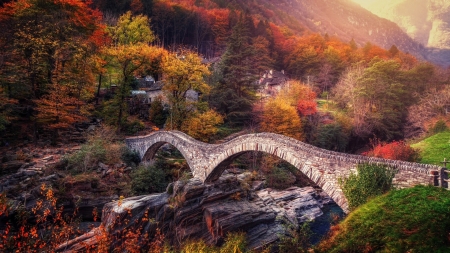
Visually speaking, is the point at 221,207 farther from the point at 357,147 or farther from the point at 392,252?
the point at 357,147

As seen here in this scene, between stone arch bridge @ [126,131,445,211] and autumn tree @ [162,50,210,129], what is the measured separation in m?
6.12

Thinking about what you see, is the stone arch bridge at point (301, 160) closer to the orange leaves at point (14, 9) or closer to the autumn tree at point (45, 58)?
the autumn tree at point (45, 58)

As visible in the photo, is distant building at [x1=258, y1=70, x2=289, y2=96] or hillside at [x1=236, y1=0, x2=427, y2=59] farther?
hillside at [x1=236, y1=0, x2=427, y2=59]

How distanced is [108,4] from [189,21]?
17.2 meters

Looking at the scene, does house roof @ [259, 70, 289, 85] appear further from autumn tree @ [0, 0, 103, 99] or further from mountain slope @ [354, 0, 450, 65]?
mountain slope @ [354, 0, 450, 65]

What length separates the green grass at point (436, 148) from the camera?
1969 cm

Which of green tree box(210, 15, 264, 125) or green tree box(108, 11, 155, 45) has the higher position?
green tree box(108, 11, 155, 45)

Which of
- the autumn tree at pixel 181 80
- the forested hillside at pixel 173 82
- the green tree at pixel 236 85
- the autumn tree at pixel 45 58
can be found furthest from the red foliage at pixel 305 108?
the autumn tree at pixel 45 58

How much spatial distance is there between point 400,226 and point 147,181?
15778 mm

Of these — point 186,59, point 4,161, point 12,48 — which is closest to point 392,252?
point 4,161

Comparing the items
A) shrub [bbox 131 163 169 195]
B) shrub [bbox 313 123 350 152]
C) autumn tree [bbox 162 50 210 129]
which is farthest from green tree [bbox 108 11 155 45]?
shrub [bbox 313 123 350 152]

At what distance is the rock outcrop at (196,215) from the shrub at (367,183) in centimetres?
331

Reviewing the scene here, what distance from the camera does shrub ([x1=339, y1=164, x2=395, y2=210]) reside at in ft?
32.9

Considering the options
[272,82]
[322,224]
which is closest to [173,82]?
[322,224]
